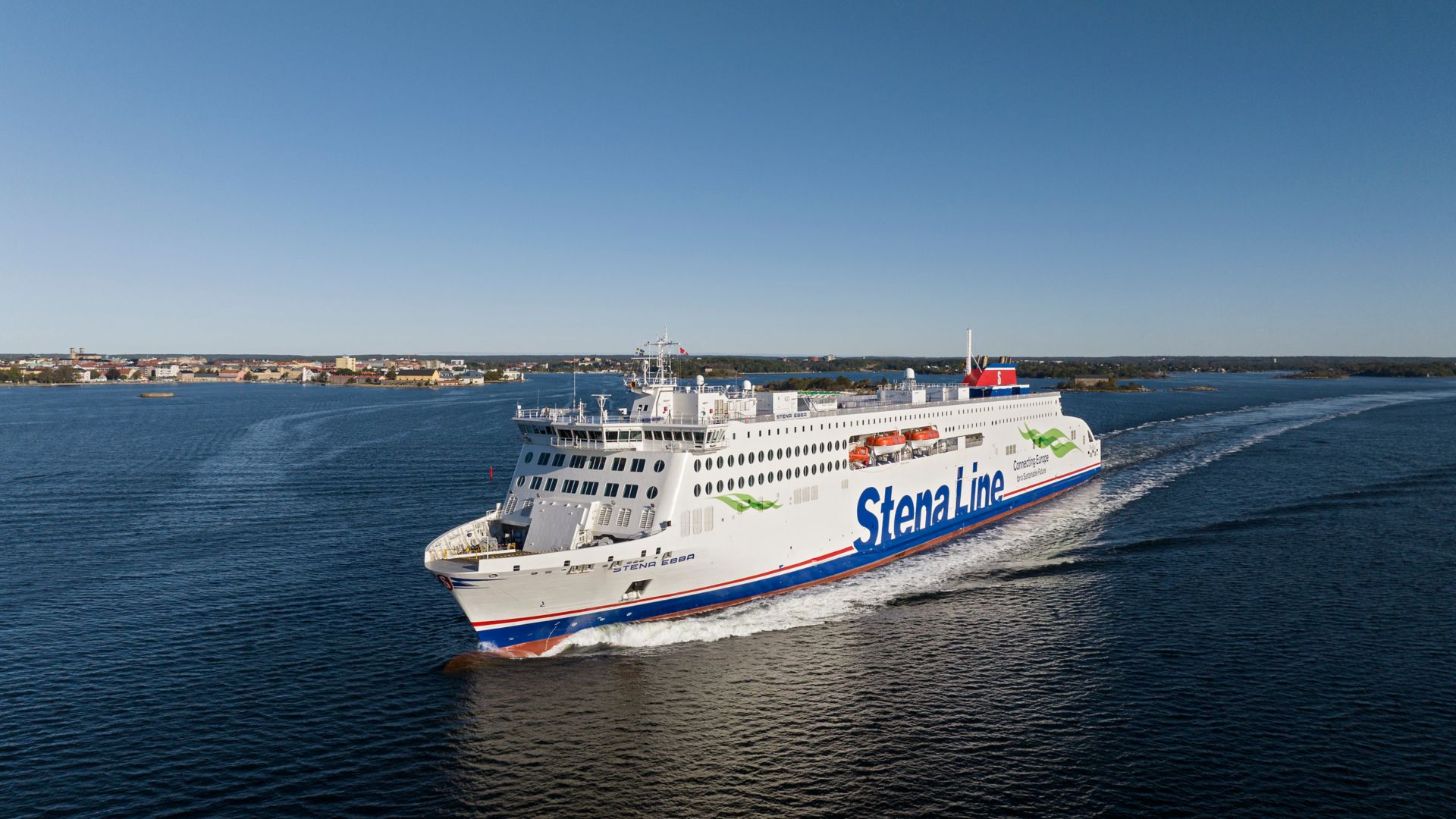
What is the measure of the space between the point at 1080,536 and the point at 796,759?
28520mm

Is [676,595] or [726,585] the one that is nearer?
[676,595]

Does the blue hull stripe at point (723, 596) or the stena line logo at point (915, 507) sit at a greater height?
the stena line logo at point (915, 507)

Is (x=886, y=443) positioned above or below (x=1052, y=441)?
above

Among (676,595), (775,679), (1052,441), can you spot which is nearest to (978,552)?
(1052,441)

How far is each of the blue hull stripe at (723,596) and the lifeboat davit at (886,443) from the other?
4.53 meters

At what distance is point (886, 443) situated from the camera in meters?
36.8

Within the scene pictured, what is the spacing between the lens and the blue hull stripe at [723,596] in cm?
2491

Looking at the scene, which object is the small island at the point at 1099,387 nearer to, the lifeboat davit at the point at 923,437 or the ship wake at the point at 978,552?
the ship wake at the point at 978,552

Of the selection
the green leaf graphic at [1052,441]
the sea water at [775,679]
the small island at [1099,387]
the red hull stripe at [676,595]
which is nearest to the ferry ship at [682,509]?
the red hull stripe at [676,595]

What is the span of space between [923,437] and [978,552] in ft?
22.0

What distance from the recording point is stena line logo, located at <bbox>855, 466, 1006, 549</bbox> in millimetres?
35344

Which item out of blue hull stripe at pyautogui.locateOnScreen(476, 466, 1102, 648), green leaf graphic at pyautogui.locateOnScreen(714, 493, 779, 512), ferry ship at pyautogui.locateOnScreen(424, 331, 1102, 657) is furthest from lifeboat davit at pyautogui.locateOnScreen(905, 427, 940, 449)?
green leaf graphic at pyautogui.locateOnScreen(714, 493, 779, 512)

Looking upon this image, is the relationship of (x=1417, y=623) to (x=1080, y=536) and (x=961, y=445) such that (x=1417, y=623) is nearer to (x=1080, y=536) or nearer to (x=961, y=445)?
(x=1080, y=536)

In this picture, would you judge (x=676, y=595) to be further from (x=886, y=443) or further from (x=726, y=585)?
(x=886, y=443)
